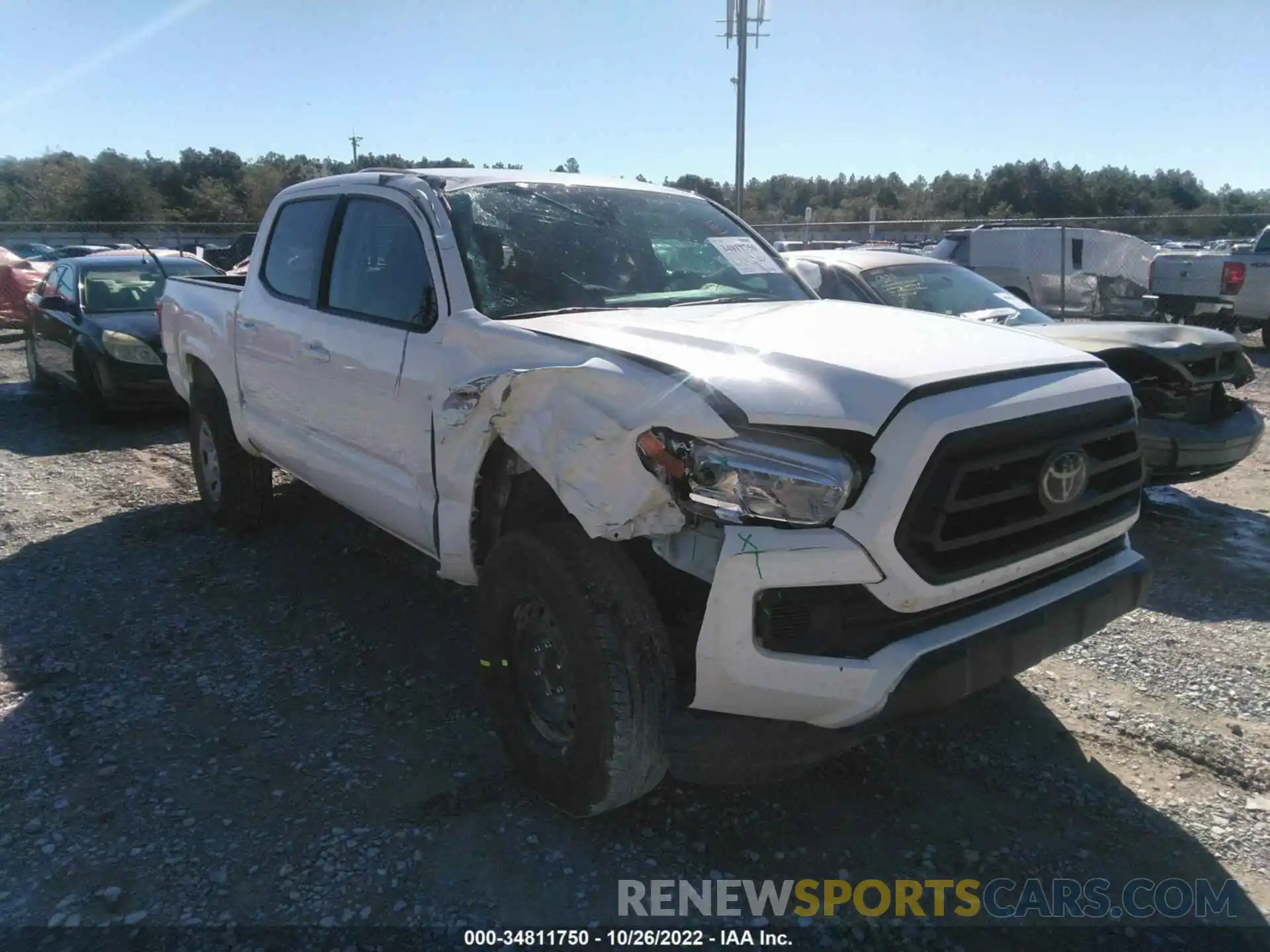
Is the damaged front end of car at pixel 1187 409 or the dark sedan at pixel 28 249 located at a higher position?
the dark sedan at pixel 28 249

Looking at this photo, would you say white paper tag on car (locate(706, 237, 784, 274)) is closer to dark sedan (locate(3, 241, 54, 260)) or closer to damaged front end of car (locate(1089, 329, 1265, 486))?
damaged front end of car (locate(1089, 329, 1265, 486))

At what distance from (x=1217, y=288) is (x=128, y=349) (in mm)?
14237

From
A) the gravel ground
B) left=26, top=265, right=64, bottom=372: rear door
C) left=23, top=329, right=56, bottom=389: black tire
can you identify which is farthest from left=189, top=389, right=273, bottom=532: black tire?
left=23, top=329, right=56, bottom=389: black tire

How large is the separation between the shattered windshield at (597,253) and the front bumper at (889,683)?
1.65 meters

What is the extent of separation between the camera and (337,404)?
404 cm

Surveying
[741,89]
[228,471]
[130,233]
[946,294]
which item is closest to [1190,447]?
[946,294]

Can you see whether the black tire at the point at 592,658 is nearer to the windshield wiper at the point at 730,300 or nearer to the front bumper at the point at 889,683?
the front bumper at the point at 889,683

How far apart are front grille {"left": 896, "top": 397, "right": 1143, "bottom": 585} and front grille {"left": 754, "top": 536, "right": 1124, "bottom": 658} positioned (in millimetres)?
141

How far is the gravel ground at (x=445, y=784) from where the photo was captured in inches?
105

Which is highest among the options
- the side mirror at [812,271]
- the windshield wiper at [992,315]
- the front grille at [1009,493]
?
the side mirror at [812,271]

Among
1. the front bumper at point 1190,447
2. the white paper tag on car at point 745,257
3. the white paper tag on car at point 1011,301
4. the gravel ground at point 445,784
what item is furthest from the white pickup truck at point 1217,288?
the white paper tag on car at point 745,257

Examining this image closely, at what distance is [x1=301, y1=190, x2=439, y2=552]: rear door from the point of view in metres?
3.52

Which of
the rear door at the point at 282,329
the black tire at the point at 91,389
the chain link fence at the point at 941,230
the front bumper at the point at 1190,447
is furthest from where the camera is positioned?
the chain link fence at the point at 941,230

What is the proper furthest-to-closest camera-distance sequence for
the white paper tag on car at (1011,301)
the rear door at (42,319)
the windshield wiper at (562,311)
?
the rear door at (42,319)
the white paper tag on car at (1011,301)
the windshield wiper at (562,311)
